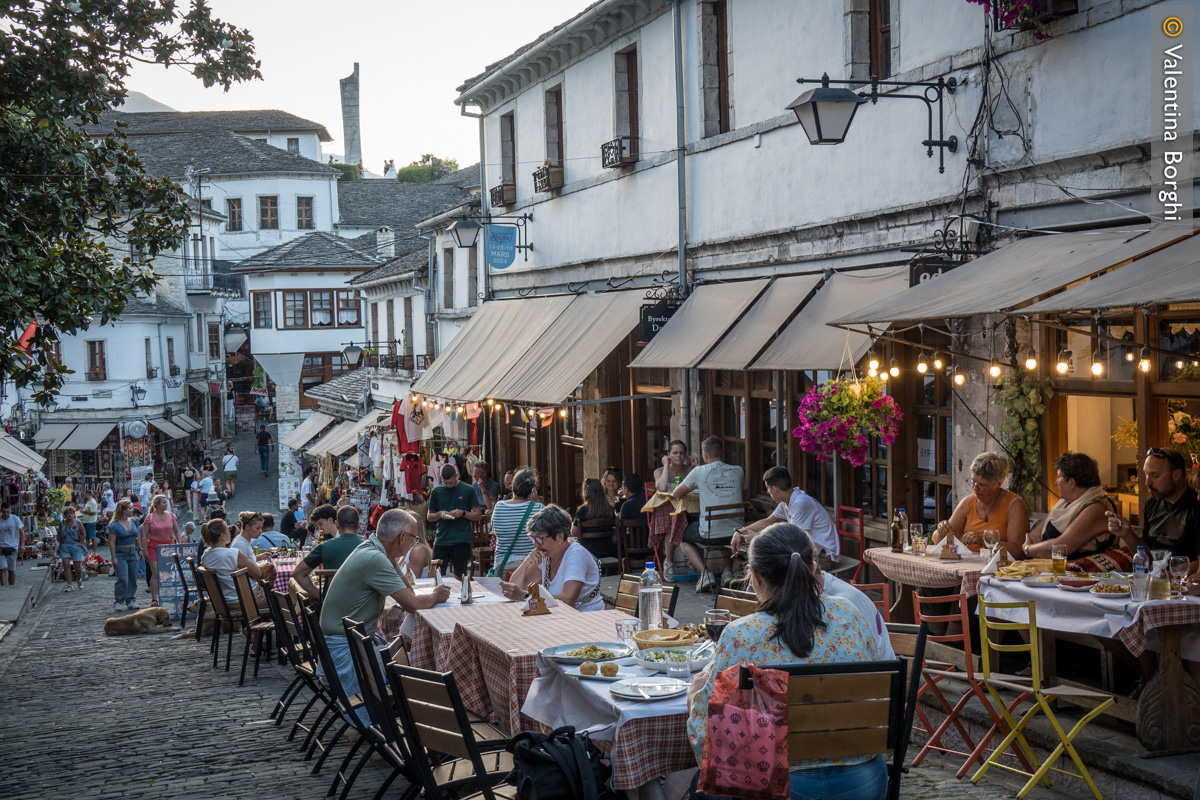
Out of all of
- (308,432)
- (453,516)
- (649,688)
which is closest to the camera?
(649,688)

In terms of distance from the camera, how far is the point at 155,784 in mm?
7617

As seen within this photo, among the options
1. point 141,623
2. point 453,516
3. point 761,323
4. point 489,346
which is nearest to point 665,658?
point 761,323

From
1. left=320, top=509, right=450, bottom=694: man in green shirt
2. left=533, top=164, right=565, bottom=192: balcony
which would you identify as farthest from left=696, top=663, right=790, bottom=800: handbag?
left=533, top=164, right=565, bottom=192: balcony

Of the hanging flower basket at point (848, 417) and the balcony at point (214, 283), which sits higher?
the balcony at point (214, 283)

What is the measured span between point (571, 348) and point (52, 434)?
3348 centimetres

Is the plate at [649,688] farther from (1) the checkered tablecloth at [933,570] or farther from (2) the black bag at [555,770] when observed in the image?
(1) the checkered tablecloth at [933,570]

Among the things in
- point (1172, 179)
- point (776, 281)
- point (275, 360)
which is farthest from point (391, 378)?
point (1172, 179)

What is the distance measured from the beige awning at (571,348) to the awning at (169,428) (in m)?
32.6

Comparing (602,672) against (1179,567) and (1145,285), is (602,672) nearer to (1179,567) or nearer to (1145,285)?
(1179,567)

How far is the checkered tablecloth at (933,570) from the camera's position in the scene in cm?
777

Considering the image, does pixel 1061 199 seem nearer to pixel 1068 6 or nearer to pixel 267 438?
pixel 1068 6

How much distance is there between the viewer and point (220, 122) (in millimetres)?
68250

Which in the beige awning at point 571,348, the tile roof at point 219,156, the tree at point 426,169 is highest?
the tree at point 426,169

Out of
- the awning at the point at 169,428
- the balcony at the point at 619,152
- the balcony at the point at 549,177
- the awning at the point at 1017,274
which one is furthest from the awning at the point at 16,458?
the awning at the point at 169,428
